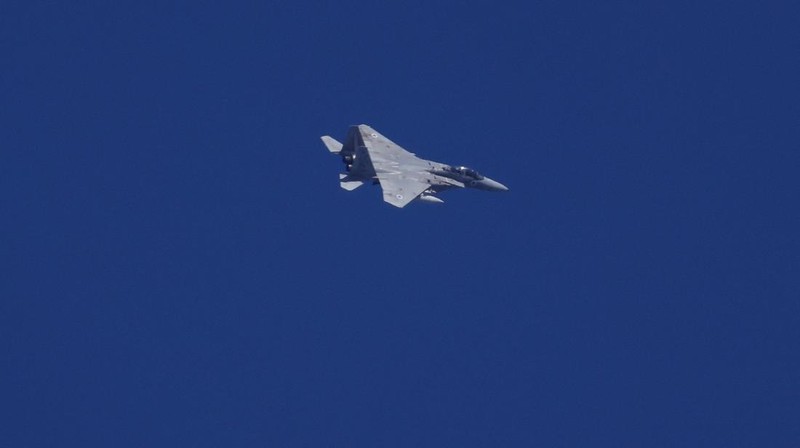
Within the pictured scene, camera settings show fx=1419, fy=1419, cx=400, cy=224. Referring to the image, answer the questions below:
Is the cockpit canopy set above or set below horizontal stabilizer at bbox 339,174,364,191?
above

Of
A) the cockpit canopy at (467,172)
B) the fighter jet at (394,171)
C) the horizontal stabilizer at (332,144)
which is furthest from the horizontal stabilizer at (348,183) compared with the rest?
the cockpit canopy at (467,172)

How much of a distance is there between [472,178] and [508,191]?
164 inches

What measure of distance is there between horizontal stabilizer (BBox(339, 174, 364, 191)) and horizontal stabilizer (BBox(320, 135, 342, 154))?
4.97 meters

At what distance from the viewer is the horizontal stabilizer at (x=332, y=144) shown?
131 m

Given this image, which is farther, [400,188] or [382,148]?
[382,148]

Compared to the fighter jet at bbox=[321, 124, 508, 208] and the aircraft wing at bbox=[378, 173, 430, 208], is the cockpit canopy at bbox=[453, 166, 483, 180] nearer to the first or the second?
the fighter jet at bbox=[321, 124, 508, 208]

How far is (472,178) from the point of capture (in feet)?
430

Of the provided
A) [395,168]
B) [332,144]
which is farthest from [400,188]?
[332,144]

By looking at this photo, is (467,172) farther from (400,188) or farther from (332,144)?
(332,144)

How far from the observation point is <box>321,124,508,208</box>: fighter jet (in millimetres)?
124625

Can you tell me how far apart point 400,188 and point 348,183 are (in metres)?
4.98

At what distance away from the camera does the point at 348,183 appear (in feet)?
413

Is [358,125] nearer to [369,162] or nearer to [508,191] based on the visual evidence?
[369,162]

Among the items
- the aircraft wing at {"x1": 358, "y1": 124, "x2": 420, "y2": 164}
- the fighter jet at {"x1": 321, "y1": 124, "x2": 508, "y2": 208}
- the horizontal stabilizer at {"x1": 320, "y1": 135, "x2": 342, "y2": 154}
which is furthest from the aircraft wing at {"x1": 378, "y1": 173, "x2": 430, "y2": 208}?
the horizontal stabilizer at {"x1": 320, "y1": 135, "x2": 342, "y2": 154}
